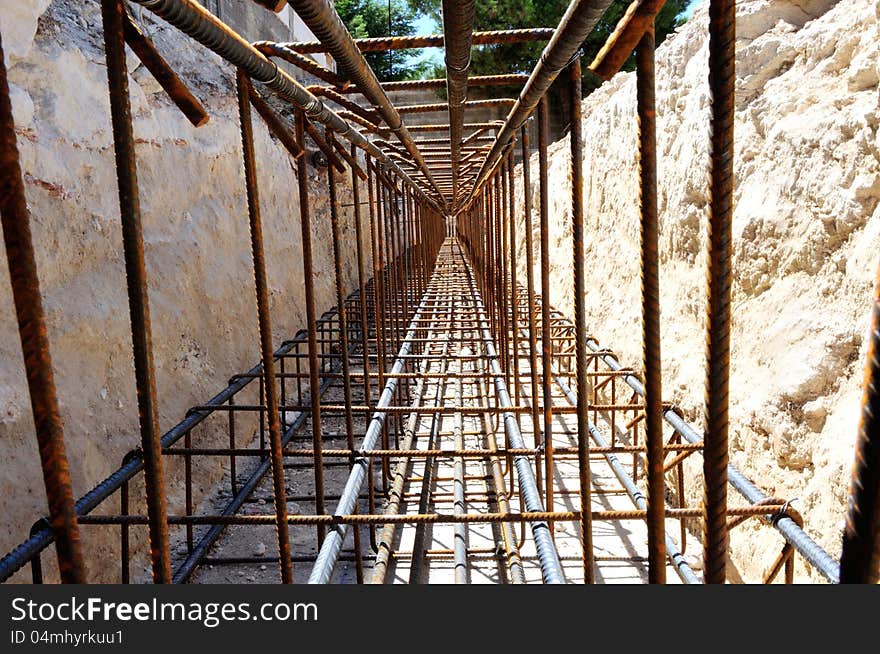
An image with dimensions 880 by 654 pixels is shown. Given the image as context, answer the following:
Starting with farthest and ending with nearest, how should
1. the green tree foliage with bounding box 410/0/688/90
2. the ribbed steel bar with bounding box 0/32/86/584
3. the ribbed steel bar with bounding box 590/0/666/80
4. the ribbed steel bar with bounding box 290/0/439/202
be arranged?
the green tree foliage with bounding box 410/0/688/90, the ribbed steel bar with bounding box 290/0/439/202, the ribbed steel bar with bounding box 590/0/666/80, the ribbed steel bar with bounding box 0/32/86/584

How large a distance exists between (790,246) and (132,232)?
425 centimetres

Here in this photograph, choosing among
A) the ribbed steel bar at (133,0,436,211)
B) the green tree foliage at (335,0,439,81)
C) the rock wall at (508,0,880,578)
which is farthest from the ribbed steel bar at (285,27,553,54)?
the green tree foliage at (335,0,439,81)

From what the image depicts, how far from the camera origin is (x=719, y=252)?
118 cm

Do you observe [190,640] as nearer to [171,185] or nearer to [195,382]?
[195,382]

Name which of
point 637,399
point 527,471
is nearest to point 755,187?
point 637,399

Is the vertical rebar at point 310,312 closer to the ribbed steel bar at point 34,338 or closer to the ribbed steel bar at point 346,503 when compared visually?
the ribbed steel bar at point 346,503

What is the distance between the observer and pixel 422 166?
8.26 m

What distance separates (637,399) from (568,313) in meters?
5.58

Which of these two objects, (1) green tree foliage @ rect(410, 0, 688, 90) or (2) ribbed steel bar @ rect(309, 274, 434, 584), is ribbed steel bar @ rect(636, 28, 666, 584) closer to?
(2) ribbed steel bar @ rect(309, 274, 434, 584)

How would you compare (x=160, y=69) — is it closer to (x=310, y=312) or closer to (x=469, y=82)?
(x=310, y=312)

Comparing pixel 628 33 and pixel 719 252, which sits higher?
pixel 628 33

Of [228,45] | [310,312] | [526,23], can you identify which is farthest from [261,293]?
[526,23]

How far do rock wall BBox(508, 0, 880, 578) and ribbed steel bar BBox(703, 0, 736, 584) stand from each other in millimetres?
2112

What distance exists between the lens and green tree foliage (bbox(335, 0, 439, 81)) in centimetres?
3022
